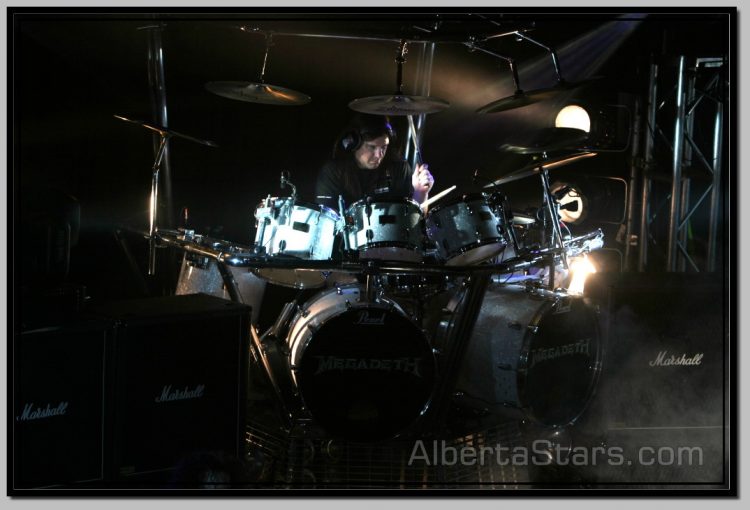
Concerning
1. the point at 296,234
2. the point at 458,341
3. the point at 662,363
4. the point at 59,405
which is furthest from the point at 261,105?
the point at 662,363

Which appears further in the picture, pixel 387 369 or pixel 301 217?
pixel 301 217

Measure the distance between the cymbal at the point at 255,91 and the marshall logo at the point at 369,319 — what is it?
4.86 feet

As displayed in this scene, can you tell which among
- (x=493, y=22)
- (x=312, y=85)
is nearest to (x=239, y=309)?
(x=493, y=22)

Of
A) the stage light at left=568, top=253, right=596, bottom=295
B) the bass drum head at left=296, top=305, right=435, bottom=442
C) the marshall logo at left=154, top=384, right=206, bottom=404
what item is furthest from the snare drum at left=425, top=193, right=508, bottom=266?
the marshall logo at left=154, top=384, right=206, bottom=404

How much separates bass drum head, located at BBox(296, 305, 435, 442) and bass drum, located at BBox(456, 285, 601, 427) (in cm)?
39

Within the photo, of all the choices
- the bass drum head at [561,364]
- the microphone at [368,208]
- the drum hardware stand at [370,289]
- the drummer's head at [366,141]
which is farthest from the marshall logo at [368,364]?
the drummer's head at [366,141]

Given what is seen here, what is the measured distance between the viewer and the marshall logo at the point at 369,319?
4242 mm

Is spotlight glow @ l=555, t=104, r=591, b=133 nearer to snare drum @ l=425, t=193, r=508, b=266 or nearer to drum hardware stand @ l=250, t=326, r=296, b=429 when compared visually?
snare drum @ l=425, t=193, r=508, b=266

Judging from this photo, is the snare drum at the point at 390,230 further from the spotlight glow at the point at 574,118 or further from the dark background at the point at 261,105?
the spotlight glow at the point at 574,118

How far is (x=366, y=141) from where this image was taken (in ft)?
18.7

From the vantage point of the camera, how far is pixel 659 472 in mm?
4383

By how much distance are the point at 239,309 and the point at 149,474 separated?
2.83 ft

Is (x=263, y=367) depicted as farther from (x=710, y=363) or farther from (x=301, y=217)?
(x=710, y=363)

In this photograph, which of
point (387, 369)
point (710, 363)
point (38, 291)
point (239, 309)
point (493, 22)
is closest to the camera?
point (38, 291)
